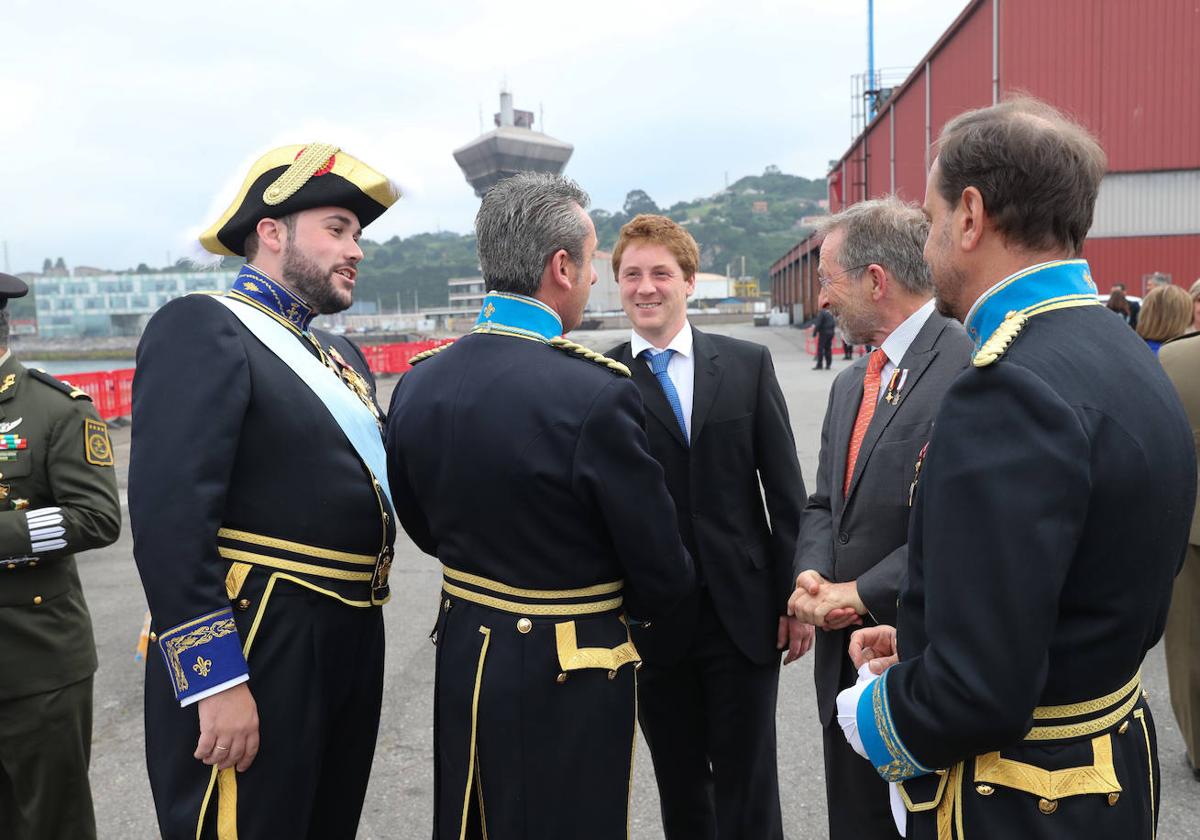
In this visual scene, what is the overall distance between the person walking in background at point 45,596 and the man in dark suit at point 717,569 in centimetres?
181

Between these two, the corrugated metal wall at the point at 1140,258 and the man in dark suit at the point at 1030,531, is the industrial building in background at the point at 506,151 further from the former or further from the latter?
the man in dark suit at the point at 1030,531

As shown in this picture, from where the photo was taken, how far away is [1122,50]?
19469 mm

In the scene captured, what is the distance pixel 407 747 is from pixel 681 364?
2199 mm

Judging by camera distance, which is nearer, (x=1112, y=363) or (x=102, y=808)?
(x=1112, y=363)

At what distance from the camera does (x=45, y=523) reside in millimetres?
2682

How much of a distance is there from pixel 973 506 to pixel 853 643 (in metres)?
0.89

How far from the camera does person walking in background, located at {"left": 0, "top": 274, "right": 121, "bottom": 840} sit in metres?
2.69

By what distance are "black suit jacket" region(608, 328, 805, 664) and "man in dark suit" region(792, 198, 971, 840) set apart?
0.26 meters

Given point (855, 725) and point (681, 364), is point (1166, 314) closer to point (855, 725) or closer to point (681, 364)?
point (681, 364)

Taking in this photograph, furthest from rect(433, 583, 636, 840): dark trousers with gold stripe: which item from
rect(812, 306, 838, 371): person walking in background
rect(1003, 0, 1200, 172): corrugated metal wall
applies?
rect(1003, 0, 1200, 172): corrugated metal wall

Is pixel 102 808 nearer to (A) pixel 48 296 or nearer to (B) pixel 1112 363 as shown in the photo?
(B) pixel 1112 363

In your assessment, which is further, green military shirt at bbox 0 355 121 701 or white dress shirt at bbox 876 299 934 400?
green military shirt at bbox 0 355 121 701

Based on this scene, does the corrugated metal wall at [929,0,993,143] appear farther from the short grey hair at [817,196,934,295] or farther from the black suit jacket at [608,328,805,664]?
the short grey hair at [817,196,934,295]

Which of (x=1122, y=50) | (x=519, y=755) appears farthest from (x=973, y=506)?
(x=1122, y=50)
